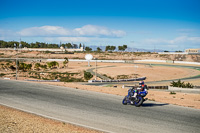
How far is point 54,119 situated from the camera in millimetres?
12008

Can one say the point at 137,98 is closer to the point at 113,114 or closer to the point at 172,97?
the point at 113,114

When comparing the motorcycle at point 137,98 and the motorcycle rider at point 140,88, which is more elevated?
the motorcycle rider at point 140,88

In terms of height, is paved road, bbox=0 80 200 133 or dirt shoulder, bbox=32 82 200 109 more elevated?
paved road, bbox=0 80 200 133

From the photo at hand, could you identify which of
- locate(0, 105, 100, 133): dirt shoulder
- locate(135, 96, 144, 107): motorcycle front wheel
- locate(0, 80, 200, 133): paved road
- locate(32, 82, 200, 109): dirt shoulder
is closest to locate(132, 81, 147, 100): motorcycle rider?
locate(135, 96, 144, 107): motorcycle front wheel

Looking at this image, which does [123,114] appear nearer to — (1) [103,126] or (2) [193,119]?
(1) [103,126]

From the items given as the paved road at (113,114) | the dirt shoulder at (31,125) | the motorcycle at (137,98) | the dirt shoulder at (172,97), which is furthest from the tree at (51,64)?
the dirt shoulder at (31,125)

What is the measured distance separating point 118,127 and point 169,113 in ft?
15.7

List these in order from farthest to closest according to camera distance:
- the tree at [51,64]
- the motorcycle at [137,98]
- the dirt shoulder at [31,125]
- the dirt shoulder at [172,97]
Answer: the tree at [51,64] → the dirt shoulder at [172,97] → the motorcycle at [137,98] → the dirt shoulder at [31,125]

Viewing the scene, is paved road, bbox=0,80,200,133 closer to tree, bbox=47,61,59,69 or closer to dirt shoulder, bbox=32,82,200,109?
dirt shoulder, bbox=32,82,200,109

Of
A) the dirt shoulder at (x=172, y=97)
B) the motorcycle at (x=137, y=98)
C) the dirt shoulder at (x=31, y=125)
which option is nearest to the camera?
the dirt shoulder at (x=31, y=125)

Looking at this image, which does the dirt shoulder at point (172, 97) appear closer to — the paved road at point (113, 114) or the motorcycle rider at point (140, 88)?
the paved road at point (113, 114)

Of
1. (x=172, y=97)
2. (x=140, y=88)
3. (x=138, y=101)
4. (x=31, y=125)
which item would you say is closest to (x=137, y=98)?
(x=138, y=101)

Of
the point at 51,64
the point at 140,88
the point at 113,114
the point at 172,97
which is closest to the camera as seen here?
the point at 113,114

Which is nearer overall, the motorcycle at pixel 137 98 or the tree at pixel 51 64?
the motorcycle at pixel 137 98
